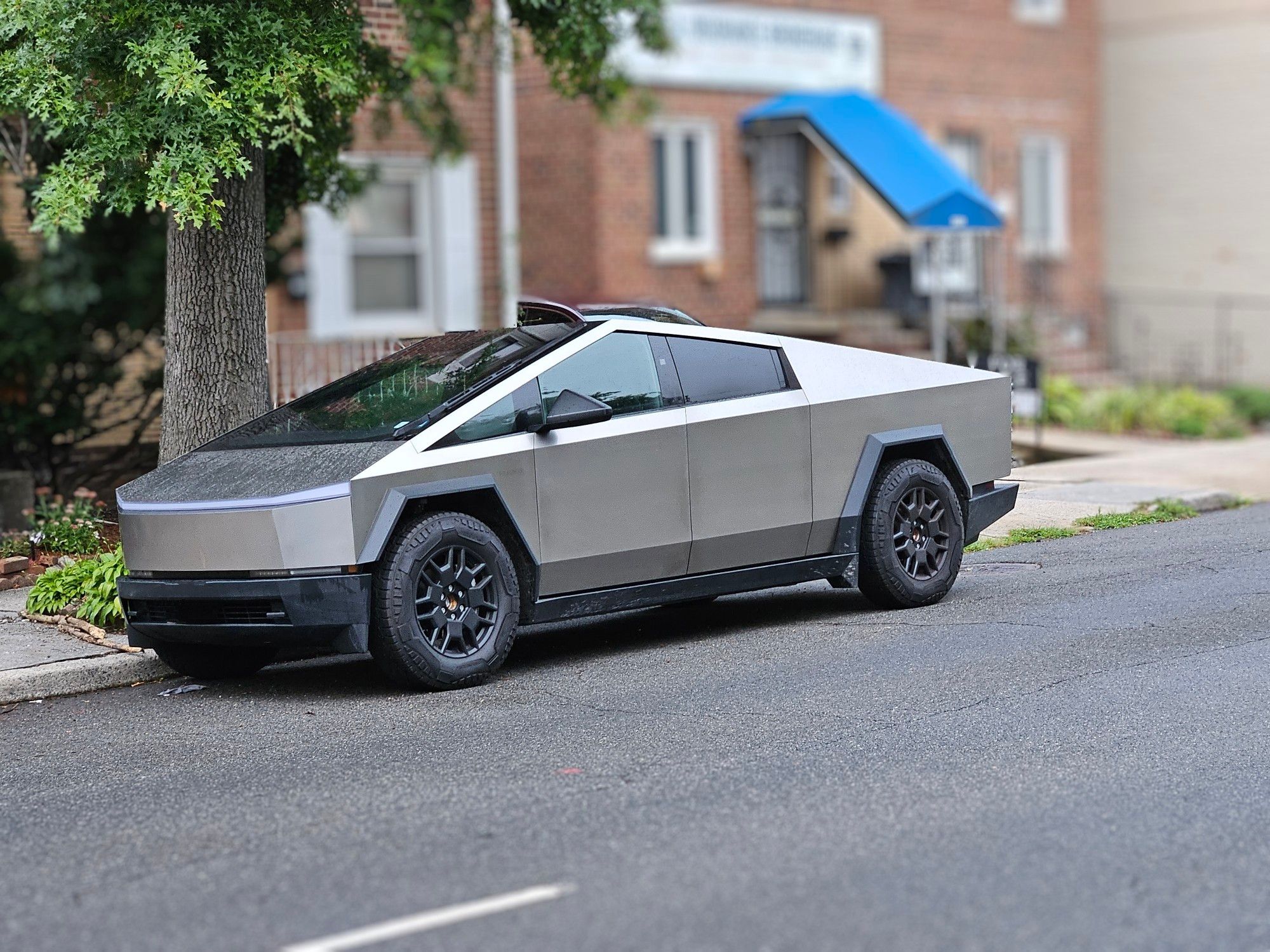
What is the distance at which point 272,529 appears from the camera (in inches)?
281

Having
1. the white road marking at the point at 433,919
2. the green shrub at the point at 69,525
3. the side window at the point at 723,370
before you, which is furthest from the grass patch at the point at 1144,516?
the white road marking at the point at 433,919

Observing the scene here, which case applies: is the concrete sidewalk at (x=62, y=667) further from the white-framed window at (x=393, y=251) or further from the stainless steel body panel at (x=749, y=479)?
the white-framed window at (x=393, y=251)

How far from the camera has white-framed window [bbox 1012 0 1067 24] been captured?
77.2 feet

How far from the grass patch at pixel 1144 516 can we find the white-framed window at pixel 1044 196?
41.5ft

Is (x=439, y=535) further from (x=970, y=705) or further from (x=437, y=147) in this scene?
(x=437, y=147)

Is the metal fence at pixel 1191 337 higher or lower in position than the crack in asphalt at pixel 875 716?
higher

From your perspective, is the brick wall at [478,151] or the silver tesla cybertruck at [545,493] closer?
the silver tesla cybertruck at [545,493]

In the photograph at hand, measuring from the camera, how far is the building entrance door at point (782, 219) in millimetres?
21172

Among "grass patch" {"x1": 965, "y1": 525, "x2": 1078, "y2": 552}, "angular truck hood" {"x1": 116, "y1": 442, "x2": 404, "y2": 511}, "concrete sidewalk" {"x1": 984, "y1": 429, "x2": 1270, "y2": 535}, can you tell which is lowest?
"grass patch" {"x1": 965, "y1": 525, "x2": 1078, "y2": 552}

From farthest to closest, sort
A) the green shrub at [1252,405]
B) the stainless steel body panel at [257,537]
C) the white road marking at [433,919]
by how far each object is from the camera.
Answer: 1. the green shrub at [1252,405]
2. the stainless steel body panel at [257,537]
3. the white road marking at [433,919]

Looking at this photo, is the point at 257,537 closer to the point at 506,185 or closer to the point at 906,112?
the point at 506,185

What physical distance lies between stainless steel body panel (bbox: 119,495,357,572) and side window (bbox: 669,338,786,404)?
1.87 metres

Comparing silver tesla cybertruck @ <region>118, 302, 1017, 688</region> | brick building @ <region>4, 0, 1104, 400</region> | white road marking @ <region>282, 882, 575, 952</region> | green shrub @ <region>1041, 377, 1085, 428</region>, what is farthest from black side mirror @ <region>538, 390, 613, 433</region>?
green shrub @ <region>1041, 377, 1085, 428</region>

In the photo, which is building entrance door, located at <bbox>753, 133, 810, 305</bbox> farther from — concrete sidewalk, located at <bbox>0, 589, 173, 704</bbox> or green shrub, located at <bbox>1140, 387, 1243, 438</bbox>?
concrete sidewalk, located at <bbox>0, 589, 173, 704</bbox>
